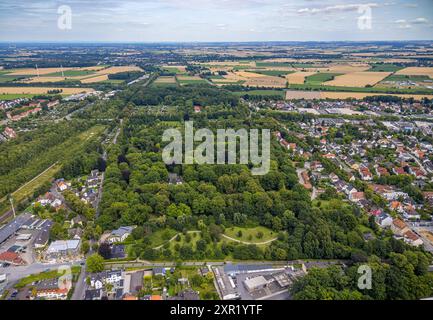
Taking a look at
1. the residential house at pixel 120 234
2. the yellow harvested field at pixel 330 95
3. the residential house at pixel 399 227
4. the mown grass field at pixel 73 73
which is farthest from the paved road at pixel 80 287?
the mown grass field at pixel 73 73

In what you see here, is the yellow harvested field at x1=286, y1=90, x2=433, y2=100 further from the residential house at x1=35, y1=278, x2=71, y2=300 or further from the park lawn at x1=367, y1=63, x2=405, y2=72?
the residential house at x1=35, y1=278, x2=71, y2=300

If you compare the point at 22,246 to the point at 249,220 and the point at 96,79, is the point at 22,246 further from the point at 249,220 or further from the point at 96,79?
the point at 96,79

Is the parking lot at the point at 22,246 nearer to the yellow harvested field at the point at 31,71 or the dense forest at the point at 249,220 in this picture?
the dense forest at the point at 249,220

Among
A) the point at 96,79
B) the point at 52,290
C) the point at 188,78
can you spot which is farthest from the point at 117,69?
the point at 52,290

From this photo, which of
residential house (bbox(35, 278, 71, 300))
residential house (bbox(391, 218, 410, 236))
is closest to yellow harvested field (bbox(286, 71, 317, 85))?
residential house (bbox(391, 218, 410, 236))

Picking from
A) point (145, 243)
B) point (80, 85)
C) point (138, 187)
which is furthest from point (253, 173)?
point (80, 85)
